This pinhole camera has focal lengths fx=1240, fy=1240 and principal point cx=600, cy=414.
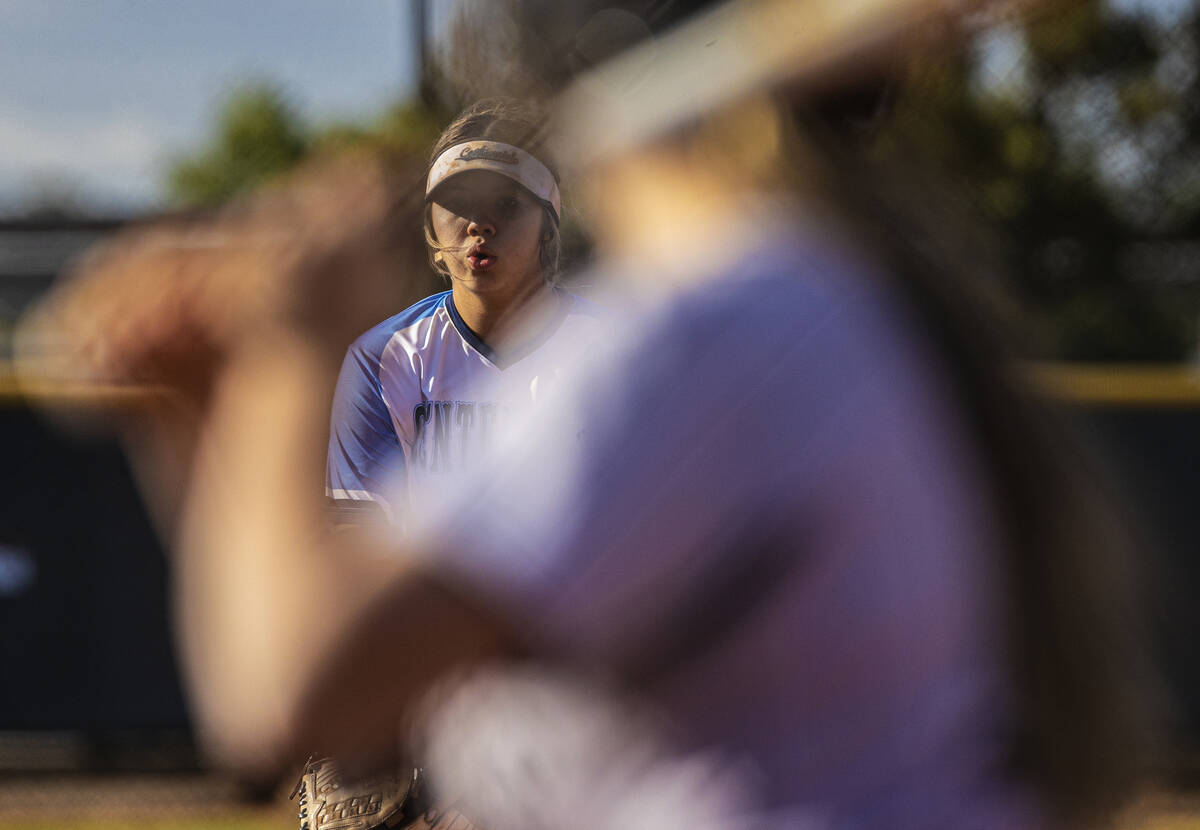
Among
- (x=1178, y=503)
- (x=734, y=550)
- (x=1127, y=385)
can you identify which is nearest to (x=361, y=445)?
(x=734, y=550)

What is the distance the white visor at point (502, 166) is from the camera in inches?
44.8

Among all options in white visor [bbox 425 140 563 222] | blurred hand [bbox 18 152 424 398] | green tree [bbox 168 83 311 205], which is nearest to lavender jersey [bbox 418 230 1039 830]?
blurred hand [bbox 18 152 424 398]

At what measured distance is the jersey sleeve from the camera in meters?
0.95

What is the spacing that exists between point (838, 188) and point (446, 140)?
0.46 metres

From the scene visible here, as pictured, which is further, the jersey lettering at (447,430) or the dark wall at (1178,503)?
the dark wall at (1178,503)

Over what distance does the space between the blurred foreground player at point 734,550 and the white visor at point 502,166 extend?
0.80 ft

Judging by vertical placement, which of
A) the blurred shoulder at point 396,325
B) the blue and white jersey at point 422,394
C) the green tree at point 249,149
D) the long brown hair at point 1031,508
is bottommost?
the long brown hair at point 1031,508

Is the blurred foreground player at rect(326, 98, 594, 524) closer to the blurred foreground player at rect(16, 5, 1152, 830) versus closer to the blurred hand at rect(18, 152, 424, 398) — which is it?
the blurred hand at rect(18, 152, 424, 398)

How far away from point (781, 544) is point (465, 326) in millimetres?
625

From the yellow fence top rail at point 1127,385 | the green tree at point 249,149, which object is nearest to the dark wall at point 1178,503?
the yellow fence top rail at point 1127,385

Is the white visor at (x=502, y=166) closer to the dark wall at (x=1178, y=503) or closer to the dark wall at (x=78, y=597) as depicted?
the dark wall at (x=78, y=597)

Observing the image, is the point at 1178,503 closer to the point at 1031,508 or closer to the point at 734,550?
the point at 1031,508

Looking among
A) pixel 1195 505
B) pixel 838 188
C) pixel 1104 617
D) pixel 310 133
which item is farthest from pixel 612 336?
pixel 310 133

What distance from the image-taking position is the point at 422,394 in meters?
1.28
